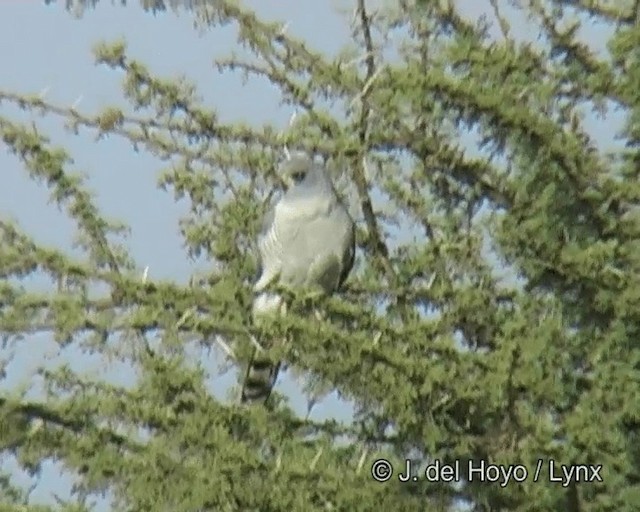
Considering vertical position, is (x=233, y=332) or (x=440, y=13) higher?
(x=440, y=13)

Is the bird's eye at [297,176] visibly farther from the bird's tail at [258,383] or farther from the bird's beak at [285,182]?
the bird's tail at [258,383]

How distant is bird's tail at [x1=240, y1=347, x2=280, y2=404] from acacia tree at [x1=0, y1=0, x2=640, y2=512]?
10cm

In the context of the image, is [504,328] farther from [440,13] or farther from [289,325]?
[440,13]

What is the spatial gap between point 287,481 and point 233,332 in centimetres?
22

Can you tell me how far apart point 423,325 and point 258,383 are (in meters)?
0.53

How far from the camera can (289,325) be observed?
7.14 feet

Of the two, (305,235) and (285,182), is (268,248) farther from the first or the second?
(305,235)

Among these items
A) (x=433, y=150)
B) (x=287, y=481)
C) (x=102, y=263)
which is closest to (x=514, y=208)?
(x=433, y=150)
